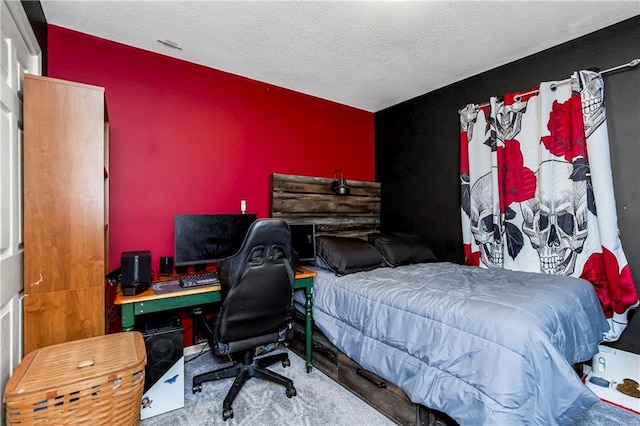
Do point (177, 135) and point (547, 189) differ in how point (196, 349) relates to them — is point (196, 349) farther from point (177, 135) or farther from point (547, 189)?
point (547, 189)

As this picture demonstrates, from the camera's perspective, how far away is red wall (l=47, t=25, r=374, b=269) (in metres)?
2.45

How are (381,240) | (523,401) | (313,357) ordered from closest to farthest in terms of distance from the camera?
(523,401)
(313,357)
(381,240)

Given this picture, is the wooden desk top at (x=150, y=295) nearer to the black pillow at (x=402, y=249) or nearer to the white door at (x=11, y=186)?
the white door at (x=11, y=186)

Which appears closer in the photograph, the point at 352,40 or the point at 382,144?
the point at 352,40

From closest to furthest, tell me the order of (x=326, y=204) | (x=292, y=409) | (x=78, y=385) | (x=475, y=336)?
1. (x=78, y=385)
2. (x=475, y=336)
3. (x=292, y=409)
4. (x=326, y=204)

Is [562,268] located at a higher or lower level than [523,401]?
higher

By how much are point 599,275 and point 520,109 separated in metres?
1.42

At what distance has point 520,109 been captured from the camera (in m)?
2.66

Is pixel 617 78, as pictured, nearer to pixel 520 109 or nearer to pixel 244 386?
pixel 520 109

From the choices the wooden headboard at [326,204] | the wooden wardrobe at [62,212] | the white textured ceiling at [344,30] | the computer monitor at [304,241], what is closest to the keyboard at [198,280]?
the wooden wardrobe at [62,212]

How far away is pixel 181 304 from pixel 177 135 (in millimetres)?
1476

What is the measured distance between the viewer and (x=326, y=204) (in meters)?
3.56

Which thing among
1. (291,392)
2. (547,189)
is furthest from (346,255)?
(547,189)

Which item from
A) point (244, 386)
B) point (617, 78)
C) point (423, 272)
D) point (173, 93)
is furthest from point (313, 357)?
point (617, 78)
